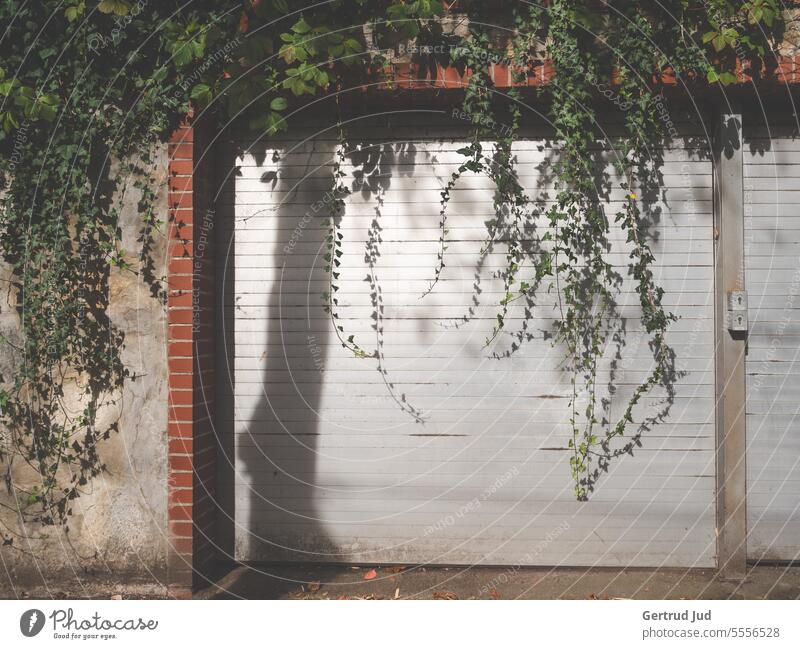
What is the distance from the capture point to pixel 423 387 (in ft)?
13.8

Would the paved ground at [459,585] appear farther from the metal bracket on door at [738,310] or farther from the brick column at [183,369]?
the metal bracket on door at [738,310]

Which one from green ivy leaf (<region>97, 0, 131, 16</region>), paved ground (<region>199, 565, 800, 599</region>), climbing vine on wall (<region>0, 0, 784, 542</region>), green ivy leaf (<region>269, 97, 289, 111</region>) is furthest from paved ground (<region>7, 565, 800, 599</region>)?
green ivy leaf (<region>97, 0, 131, 16</region>)

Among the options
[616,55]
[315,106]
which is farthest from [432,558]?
[616,55]

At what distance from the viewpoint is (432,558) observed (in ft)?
13.7

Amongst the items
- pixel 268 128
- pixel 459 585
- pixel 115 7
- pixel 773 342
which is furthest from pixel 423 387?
pixel 115 7

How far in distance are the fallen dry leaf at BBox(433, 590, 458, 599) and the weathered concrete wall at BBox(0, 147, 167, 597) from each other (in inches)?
60.7

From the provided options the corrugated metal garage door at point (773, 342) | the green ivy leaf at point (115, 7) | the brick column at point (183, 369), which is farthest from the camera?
the corrugated metal garage door at point (773, 342)

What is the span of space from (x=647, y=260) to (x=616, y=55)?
1.13 meters

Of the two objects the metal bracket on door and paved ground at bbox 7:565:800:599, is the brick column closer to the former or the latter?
paved ground at bbox 7:565:800:599

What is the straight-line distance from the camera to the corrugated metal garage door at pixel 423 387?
409cm

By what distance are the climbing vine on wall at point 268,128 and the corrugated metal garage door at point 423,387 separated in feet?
0.39

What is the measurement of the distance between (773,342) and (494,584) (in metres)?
2.12

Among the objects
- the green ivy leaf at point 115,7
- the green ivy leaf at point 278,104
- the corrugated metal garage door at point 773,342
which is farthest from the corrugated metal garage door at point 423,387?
the green ivy leaf at point 115,7

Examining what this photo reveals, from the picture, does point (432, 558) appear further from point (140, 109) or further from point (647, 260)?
point (140, 109)
